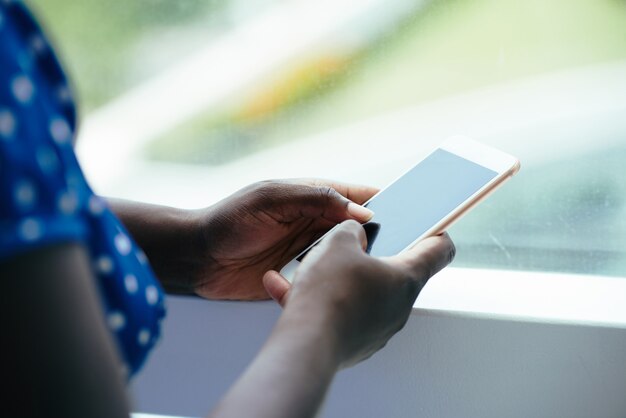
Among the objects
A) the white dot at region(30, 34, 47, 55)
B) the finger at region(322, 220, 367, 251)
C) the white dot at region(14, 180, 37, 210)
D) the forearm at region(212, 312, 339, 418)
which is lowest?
the forearm at region(212, 312, 339, 418)

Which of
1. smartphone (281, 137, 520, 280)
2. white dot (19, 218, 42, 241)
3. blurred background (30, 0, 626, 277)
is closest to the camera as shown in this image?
white dot (19, 218, 42, 241)

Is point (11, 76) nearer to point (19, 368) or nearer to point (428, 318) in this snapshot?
point (19, 368)

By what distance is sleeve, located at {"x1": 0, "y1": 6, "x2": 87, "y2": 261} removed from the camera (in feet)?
0.96

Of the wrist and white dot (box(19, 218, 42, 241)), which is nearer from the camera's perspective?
white dot (box(19, 218, 42, 241))

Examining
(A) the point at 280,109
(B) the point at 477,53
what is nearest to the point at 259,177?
(A) the point at 280,109

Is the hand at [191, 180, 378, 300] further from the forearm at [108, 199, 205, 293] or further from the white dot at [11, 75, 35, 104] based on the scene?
the white dot at [11, 75, 35, 104]

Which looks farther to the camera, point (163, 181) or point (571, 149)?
point (163, 181)

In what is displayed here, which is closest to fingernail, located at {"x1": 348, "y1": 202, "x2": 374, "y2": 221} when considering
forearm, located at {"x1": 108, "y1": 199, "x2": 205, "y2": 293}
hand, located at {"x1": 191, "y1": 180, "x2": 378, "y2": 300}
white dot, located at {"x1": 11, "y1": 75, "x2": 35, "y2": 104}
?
hand, located at {"x1": 191, "y1": 180, "x2": 378, "y2": 300}

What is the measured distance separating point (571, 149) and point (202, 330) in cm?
44

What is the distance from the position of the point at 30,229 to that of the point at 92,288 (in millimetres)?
42

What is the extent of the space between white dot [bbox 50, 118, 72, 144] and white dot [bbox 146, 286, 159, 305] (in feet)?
0.34

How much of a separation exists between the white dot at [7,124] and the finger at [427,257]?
33 cm

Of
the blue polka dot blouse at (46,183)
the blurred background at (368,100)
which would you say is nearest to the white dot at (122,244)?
the blue polka dot blouse at (46,183)

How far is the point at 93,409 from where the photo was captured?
1.05ft
